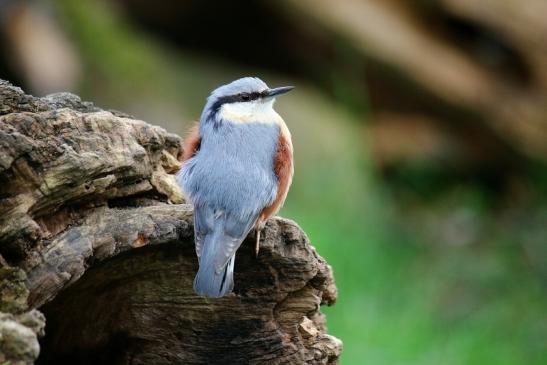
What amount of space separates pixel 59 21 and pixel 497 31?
11.8 ft

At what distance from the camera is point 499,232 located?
7.14m

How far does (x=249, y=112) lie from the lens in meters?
3.63

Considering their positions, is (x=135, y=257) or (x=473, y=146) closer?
(x=135, y=257)

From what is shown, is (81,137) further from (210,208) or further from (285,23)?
(285,23)

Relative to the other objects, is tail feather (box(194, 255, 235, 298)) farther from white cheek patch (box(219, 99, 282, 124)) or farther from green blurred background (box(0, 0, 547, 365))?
green blurred background (box(0, 0, 547, 365))

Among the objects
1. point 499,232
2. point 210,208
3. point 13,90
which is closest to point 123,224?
point 210,208

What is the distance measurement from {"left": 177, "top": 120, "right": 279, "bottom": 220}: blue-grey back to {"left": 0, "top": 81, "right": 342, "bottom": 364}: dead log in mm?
115

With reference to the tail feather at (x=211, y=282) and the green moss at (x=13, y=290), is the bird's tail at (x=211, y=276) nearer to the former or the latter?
the tail feather at (x=211, y=282)

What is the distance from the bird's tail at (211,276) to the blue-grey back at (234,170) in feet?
0.77

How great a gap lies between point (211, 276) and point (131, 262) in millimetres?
323

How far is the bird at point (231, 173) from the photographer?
283cm

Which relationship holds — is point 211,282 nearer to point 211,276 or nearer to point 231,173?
point 211,276

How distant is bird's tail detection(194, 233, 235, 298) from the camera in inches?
107

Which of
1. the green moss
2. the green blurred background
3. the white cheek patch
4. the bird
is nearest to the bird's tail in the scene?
the bird
